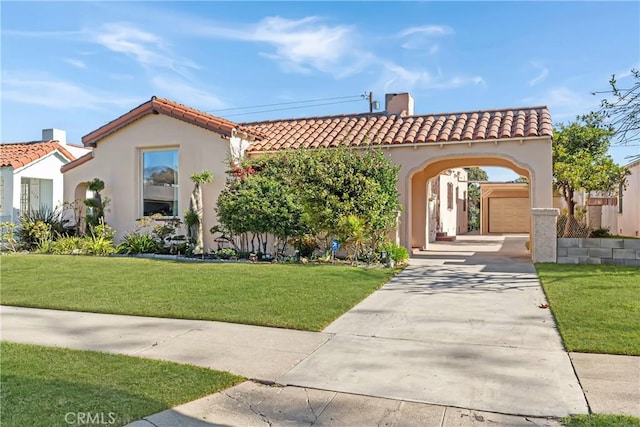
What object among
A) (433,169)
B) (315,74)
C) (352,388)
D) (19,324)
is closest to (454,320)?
(352,388)

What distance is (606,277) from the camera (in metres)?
9.65

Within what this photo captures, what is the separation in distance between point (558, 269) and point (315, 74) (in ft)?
40.1

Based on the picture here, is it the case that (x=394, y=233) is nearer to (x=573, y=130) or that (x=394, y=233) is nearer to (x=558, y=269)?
(x=558, y=269)

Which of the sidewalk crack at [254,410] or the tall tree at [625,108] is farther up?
the tall tree at [625,108]

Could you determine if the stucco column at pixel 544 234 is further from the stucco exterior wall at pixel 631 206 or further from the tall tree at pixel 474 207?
the tall tree at pixel 474 207

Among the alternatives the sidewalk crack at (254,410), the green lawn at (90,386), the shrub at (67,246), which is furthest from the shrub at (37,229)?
the sidewalk crack at (254,410)

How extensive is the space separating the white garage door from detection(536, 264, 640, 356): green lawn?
2189 cm

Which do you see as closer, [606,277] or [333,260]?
[606,277]

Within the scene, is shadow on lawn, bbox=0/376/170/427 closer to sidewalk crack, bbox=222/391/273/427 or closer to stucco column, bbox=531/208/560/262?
sidewalk crack, bbox=222/391/273/427

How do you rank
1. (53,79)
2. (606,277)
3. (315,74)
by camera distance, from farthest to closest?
(315,74) → (53,79) → (606,277)

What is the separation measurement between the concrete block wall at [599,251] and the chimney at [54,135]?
879 inches

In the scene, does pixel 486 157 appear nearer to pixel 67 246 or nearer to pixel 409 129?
pixel 409 129

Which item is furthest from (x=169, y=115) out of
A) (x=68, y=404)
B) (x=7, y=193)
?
(x=68, y=404)

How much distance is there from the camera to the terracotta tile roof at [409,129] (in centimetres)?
1358
